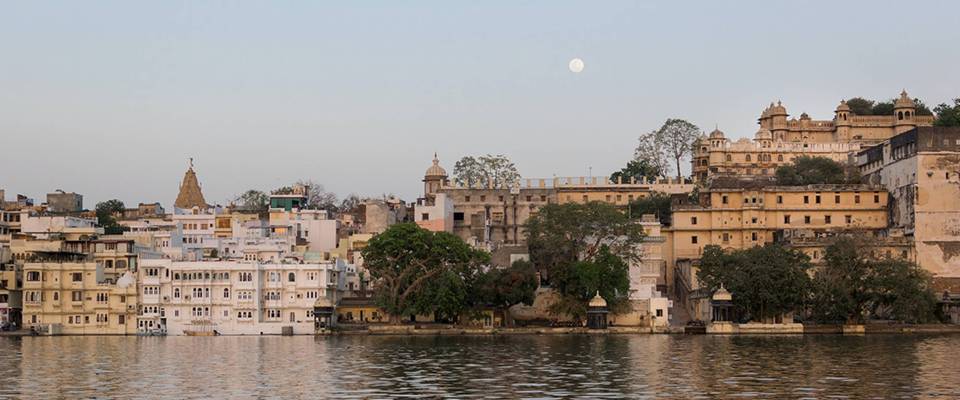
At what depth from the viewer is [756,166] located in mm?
122500

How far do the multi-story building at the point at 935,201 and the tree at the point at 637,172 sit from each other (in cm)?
2944

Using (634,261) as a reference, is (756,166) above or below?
above

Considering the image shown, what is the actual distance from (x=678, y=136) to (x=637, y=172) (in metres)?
6.25

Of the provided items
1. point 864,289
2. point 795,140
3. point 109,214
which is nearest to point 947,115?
point 795,140

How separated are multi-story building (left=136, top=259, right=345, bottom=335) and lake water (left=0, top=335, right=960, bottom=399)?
981cm

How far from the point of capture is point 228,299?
3435 inches

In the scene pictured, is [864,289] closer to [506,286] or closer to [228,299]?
[506,286]

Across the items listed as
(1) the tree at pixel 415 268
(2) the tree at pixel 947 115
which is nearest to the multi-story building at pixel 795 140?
(2) the tree at pixel 947 115

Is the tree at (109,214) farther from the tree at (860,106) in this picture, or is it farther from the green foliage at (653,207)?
the tree at (860,106)

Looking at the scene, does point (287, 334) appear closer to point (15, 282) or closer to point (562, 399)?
point (15, 282)

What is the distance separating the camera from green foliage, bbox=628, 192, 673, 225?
108500 mm

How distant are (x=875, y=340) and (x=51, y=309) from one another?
4621 centimetres

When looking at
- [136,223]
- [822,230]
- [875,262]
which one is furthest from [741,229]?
[136,223]

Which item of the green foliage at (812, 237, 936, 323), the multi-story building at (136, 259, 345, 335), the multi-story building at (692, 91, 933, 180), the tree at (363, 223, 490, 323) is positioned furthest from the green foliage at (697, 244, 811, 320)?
the multi-story building at (692, 91, 933, 180)
